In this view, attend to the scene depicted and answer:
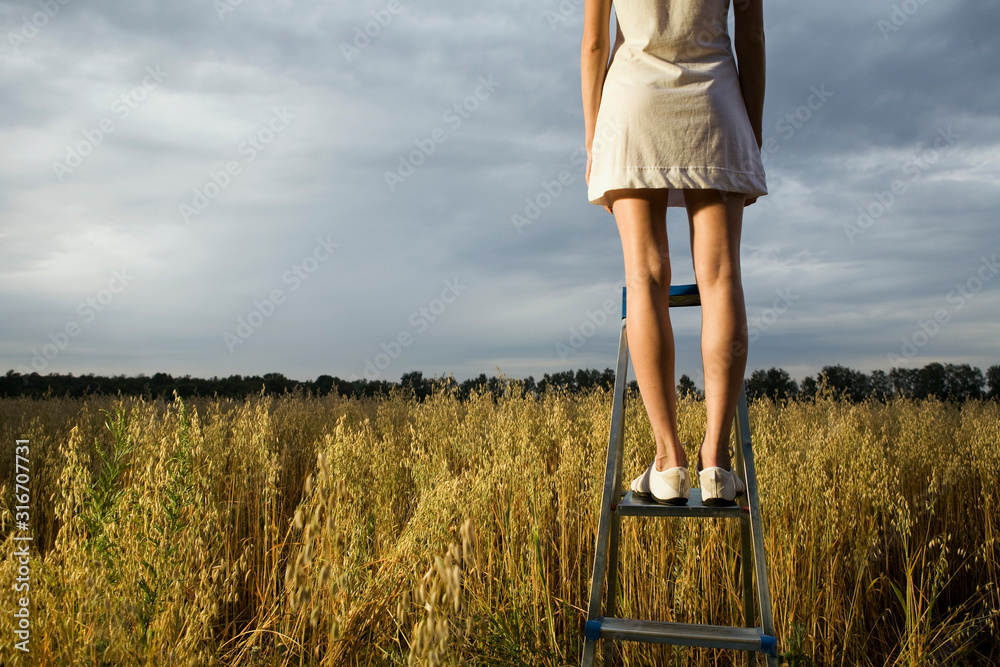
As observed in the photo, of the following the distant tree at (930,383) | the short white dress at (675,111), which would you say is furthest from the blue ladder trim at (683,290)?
the distant tree at (930,383)

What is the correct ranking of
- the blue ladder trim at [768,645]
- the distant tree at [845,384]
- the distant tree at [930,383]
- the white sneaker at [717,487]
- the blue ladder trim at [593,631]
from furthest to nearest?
1. the distant tree at [930,383]
2. the distant tree at [845,384]
3. the white sneaker at [717,487]
4. the blue ladder trim at [593,631]
5. the blue ladder trim at [768,645]

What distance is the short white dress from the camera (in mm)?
1807

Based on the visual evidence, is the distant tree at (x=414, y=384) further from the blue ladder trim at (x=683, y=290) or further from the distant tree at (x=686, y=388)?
the blue ladder trim at (x=683, y=290)

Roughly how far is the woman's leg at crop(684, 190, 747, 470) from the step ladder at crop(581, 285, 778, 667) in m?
0.13

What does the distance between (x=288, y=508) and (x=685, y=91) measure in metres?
3.64

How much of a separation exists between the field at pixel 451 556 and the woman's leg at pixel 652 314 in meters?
0.75

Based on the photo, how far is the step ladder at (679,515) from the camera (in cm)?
154

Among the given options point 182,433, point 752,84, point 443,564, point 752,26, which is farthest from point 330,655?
point 752,26

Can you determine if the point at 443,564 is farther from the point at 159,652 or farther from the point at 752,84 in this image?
the point at 752,84

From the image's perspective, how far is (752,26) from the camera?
1.97 meters

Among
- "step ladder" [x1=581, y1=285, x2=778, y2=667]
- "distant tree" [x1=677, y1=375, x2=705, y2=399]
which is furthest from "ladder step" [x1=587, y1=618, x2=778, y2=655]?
"distant tree" [x1=677, y1=375, x2=705, y2=399]

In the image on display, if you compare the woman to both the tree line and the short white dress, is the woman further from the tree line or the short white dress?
the tree line

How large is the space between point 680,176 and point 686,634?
1.34m

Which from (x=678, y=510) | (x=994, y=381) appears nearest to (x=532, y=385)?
(x=678, y=510)
